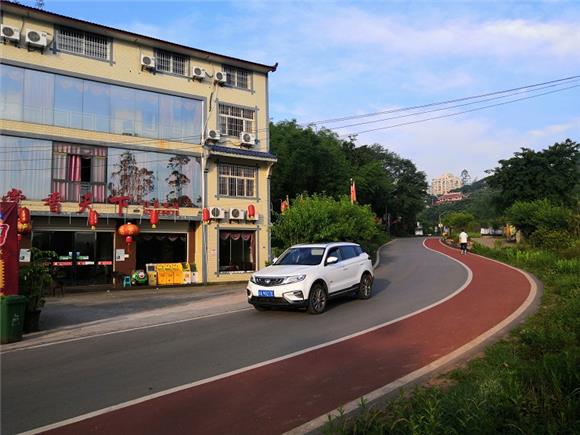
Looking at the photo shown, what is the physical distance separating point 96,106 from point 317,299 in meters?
14.8

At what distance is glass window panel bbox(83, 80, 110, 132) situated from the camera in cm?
2102

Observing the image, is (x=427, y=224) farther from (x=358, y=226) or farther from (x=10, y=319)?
(x=10, y=319)

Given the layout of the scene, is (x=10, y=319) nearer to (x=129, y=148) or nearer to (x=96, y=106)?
(x=129, y=148)

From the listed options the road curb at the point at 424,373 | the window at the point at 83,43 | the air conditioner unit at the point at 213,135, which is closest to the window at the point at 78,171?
the window at the point at 83,43

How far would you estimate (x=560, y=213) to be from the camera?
90.7 feet

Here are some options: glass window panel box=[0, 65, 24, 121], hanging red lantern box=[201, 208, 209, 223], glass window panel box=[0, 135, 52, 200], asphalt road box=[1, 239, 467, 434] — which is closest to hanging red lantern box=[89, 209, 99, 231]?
glass window panel box=[0, 135, 52, 200]

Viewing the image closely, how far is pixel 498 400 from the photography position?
4.62 meters

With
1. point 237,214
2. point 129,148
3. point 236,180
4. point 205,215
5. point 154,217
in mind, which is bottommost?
point 154,217

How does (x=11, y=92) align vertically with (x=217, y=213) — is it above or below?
above

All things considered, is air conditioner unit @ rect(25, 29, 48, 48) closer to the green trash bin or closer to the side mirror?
the green trash bin

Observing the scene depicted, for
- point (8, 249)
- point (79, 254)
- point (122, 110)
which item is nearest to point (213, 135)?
point (122, 110)

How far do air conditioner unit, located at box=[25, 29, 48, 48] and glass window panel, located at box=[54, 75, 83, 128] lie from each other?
1.40 metres

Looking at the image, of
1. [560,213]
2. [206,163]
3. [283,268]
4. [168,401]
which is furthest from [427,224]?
[168,401]

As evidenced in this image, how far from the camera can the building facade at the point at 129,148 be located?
64.1 feet
